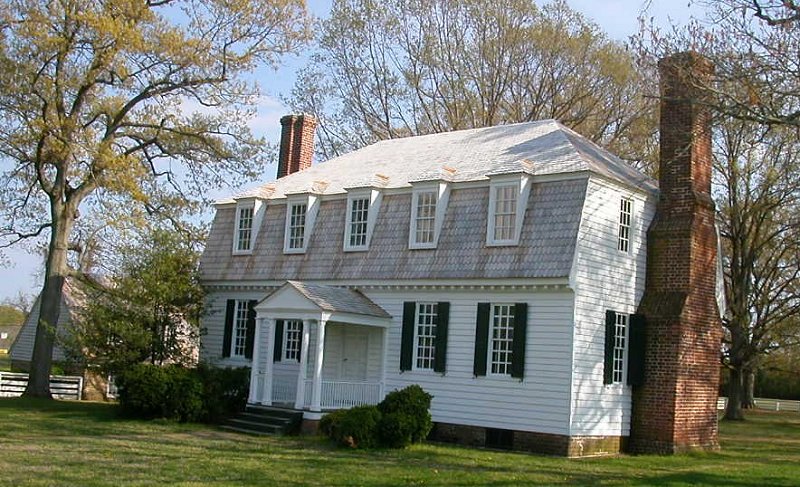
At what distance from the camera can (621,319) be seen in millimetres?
20141

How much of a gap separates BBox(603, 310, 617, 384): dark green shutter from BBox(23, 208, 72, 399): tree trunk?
1652 cm

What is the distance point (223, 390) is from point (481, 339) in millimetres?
6714

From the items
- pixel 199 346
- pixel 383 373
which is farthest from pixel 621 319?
pixel 199 346

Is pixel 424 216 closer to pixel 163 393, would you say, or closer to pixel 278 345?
pixel 278 345

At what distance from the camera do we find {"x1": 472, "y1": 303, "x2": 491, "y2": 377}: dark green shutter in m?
19.7

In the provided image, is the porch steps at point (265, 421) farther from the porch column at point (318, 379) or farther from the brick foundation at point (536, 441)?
the brick foundation at point (536, 441)

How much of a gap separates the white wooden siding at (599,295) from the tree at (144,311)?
35.6ft

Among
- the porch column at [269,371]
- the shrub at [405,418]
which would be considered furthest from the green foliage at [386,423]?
the porch column at [269,371]

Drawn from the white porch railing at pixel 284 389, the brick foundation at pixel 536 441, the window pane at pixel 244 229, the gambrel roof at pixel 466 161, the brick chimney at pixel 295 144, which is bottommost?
the brick foundation at pixel 536 441

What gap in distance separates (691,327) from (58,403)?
57.5 feet

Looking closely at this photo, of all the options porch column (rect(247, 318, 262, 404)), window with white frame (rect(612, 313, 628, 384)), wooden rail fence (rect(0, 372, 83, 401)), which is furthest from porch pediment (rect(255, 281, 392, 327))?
wooden rail fence (rect(0, 372, 83, 401))

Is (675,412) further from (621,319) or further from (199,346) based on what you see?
(199,346)

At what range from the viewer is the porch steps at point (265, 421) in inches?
796

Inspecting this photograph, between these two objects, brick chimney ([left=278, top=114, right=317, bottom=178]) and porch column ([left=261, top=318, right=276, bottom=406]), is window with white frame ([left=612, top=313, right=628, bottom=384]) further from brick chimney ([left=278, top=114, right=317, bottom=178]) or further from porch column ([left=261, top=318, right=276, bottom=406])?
brick chimney ([left=278, top=114, right=317, bottom=178])
